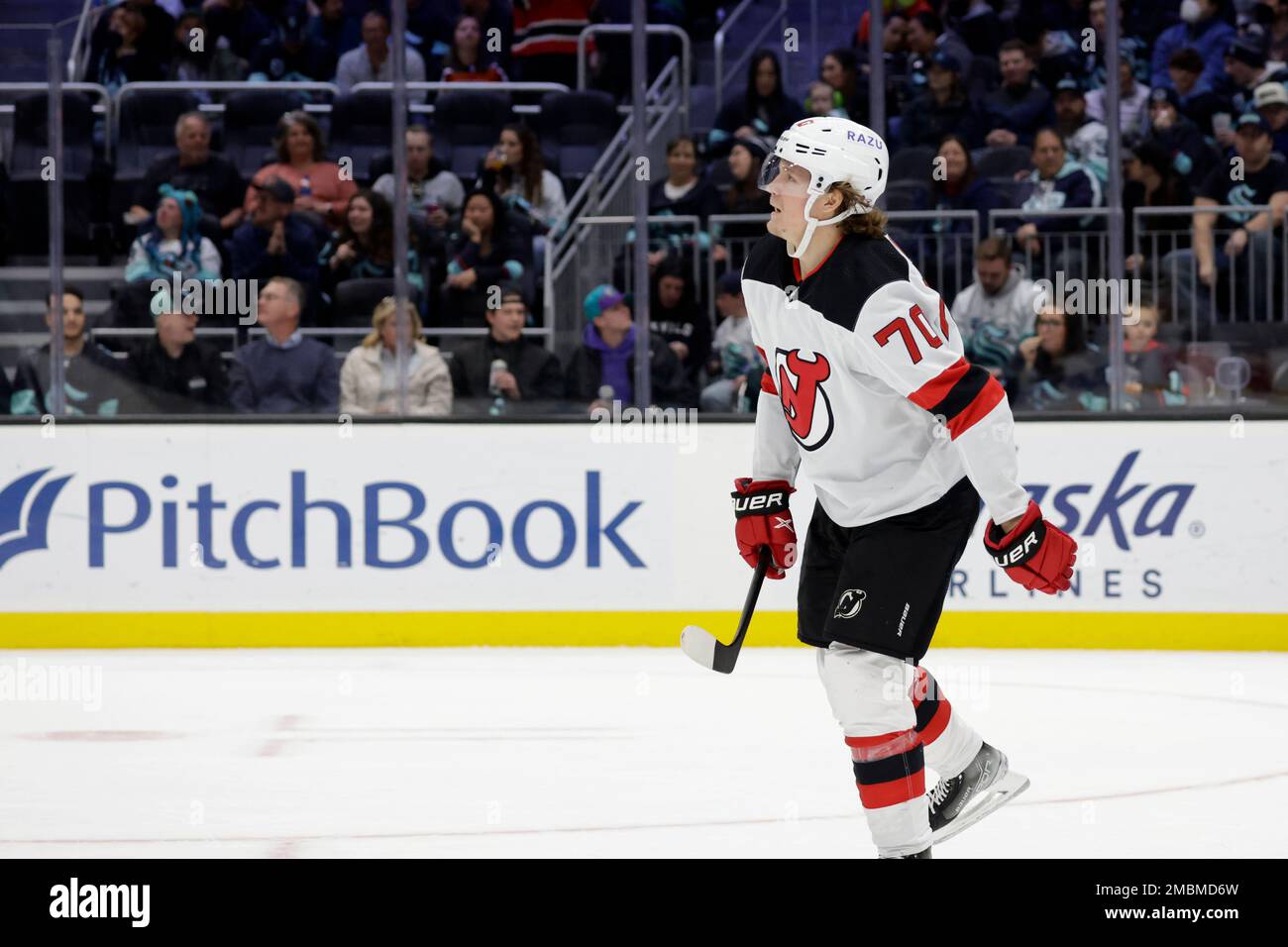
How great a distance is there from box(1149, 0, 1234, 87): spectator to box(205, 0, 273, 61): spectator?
14.4ft

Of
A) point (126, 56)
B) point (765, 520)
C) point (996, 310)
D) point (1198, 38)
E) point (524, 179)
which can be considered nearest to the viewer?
point (765, 520)

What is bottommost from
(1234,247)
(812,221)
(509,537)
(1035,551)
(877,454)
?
(509,537)

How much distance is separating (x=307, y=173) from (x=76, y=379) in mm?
1509

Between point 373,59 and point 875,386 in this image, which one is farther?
point 373,59

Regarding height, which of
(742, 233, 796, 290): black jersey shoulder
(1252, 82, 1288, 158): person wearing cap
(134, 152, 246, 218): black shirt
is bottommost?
(742, 233, 796, 290): black jersey shoulder

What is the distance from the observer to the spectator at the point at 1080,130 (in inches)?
307

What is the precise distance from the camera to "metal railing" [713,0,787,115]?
30.3ft

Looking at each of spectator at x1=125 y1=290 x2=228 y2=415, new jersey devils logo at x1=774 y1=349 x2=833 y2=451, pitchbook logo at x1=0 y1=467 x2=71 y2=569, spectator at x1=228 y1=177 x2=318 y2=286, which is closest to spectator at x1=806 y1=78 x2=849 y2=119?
spectator at x1=228 y1=177 x2=318 y2=286

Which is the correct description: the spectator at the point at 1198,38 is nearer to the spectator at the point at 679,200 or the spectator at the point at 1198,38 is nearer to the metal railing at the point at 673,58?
the metal railing at the point at 673,58

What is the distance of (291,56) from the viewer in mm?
10023

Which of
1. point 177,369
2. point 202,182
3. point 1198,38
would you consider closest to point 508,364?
point 177,369

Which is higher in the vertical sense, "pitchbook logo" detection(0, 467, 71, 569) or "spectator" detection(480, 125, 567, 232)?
"spectator" detection(480, 125, 567, 232)

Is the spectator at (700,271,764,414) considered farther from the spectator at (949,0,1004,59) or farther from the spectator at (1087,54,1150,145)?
the spectator at (949,0,1004,59)

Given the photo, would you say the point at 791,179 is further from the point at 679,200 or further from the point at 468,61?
the point at 468,61
